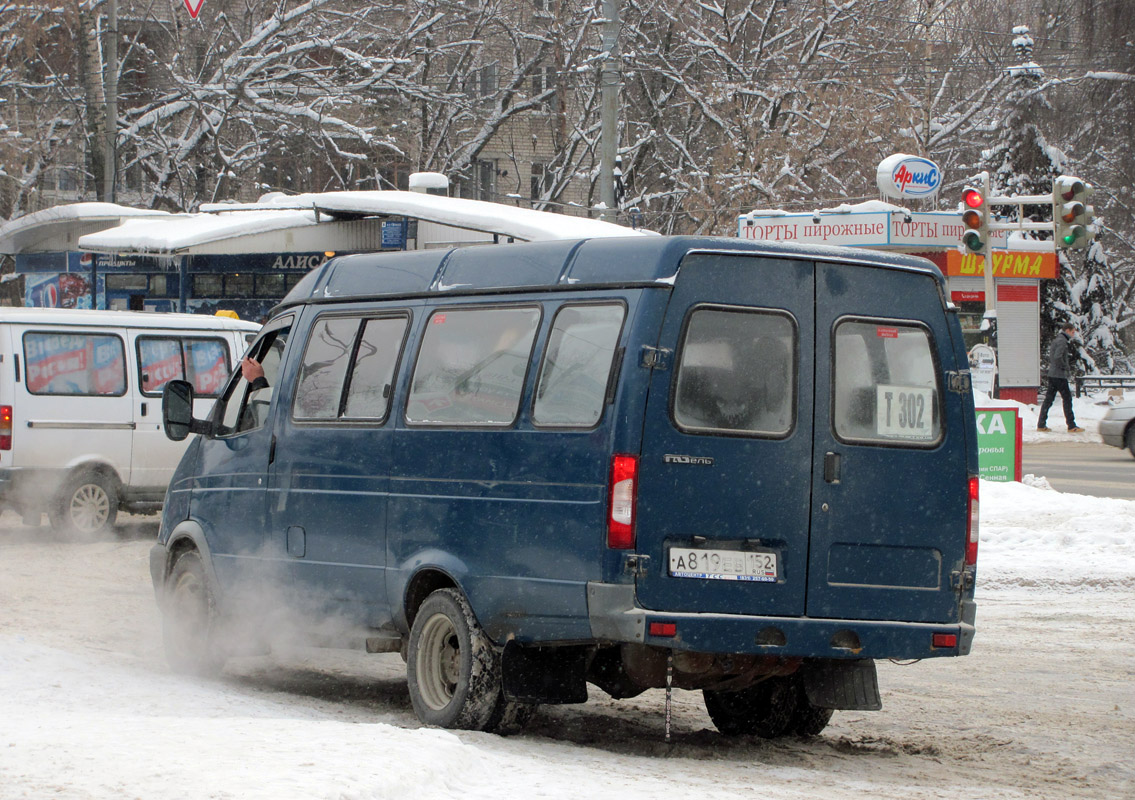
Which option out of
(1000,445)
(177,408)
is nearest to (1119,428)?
(1000,445)

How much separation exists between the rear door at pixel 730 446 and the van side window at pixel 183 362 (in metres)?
9.88

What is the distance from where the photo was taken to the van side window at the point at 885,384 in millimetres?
6656

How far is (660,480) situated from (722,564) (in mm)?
431

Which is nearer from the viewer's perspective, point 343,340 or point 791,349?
point 791,349

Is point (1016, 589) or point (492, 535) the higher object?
point (492, 535)

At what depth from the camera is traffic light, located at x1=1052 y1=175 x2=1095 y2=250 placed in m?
22.6

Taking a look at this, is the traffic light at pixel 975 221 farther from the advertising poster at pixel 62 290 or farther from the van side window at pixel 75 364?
the advertising poster at pixel 62 290

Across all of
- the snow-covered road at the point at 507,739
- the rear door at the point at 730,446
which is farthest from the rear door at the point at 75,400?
the rear door at the point at 730,446

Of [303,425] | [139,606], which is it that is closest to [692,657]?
[303,425]

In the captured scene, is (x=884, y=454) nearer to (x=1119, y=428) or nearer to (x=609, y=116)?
(x=609, y=116)

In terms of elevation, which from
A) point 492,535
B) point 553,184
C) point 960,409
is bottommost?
point 492,535

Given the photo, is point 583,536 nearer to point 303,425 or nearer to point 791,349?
point 791,349

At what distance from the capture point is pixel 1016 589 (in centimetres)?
1259

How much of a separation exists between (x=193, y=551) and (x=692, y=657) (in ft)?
11.7
